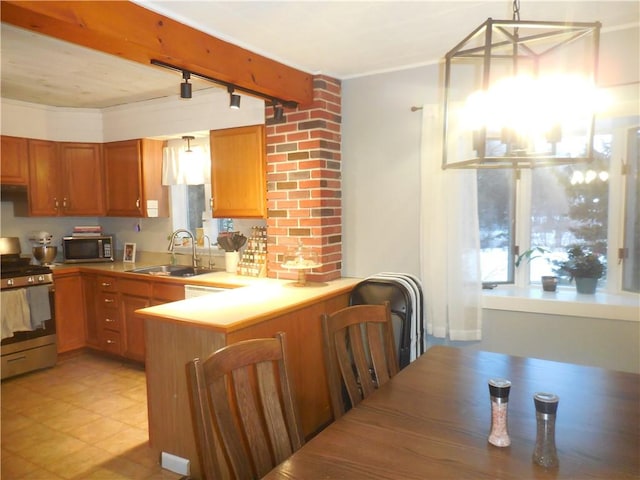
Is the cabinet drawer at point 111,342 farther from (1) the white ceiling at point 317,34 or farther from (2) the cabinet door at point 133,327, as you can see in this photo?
(1) the white ceiling at point 317,34

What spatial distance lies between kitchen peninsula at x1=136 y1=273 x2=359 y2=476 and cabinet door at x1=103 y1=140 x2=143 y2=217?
2.05m

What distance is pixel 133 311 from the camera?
4004mm

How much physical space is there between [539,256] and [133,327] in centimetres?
337

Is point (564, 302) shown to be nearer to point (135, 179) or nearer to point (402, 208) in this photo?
point (402, 208)

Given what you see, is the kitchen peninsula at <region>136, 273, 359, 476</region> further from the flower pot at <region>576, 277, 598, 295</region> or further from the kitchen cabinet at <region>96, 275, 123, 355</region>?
the kitchen cabinet at <region>96, 275, 123, 355</region>

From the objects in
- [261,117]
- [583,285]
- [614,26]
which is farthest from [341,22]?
[583,285]

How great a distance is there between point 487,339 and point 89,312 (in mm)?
3625

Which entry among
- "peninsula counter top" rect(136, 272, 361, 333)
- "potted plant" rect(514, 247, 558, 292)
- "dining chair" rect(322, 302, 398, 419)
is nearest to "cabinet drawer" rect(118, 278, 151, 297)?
"peninsula counter top" rect(136, 272, 361, 333)

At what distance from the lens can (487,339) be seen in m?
3.01

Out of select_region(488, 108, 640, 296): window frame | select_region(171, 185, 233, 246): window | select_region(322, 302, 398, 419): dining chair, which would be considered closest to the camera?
select_region(322, 302, 398, 419): dining chair

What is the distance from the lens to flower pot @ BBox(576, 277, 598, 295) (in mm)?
2857

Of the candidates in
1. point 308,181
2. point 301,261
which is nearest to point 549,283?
point 301,261

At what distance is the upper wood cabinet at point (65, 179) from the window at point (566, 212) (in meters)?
3.77

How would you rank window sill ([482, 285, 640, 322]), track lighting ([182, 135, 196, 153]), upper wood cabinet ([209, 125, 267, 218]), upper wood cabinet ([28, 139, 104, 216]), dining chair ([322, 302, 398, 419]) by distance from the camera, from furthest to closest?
upper wood cabinet ([28, 139, 104, 216]) → track lighting ([182, 135, 196, 153]) → upper wood cabinet ([209, 125, 267, 218]) → window sill ([482, 285, 640, 322]) → dining chair ([322, 302, 398, 419])
